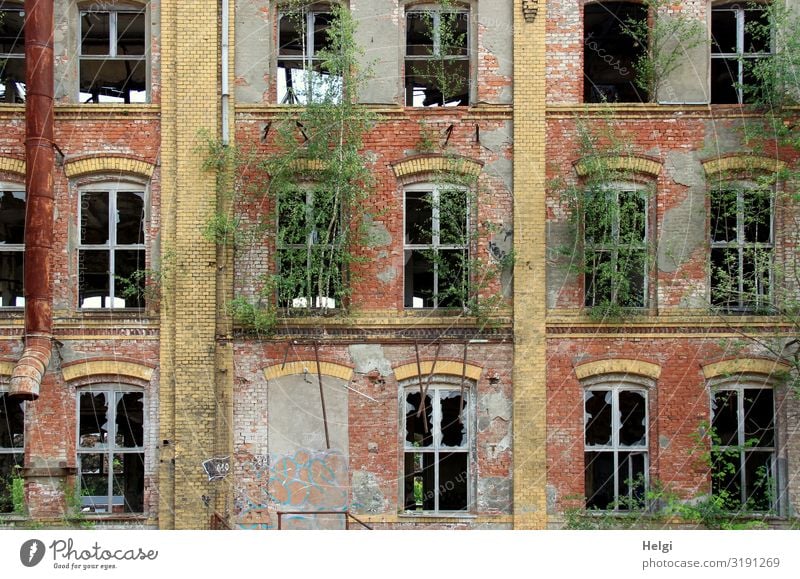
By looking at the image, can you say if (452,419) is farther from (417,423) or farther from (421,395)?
(421,395)

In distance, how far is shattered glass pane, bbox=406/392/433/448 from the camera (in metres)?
13.5

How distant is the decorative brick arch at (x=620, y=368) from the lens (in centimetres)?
1330

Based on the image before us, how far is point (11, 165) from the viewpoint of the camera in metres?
13.6

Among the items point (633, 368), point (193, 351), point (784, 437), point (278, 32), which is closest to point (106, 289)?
point (193, 351)

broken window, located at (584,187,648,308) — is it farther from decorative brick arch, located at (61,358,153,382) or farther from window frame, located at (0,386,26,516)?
window frame, located at (0,386,26,516)

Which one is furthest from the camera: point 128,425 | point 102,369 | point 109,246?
point 109,246

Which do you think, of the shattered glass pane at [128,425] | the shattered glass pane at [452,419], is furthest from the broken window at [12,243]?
the shattered glass pane at [452,419]

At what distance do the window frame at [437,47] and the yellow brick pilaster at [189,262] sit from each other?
3.03 meters

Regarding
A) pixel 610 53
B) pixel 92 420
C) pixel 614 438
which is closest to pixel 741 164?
pixel 610 53

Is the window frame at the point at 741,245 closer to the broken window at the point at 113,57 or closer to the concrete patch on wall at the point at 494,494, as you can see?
the concrete patch on wall at the point at 494,494

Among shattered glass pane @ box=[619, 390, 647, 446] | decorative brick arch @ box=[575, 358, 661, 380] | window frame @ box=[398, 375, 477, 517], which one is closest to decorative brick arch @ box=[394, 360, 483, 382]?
window frame @ box=[398, 375, 477, 517]

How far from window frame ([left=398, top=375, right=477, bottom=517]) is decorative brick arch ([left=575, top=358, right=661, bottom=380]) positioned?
1.79 metres

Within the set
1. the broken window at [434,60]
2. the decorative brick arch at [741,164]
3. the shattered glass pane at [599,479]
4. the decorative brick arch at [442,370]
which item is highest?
the broken window at [434,60]
